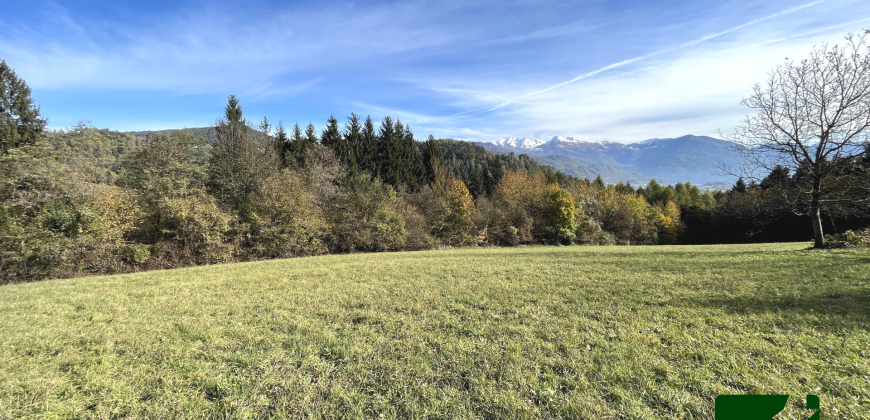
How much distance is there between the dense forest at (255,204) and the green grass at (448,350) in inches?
342

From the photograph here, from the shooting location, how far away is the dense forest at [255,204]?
13930 mm

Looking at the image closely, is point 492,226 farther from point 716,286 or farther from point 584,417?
point 584,417

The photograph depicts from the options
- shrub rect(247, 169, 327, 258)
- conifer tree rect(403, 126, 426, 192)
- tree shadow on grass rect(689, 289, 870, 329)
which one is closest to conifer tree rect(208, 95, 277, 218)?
shrub rect(247, 169, 327, 258)

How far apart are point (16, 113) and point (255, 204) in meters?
19.7

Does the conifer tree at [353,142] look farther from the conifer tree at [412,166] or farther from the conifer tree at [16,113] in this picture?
the conifer tree at [16,113]

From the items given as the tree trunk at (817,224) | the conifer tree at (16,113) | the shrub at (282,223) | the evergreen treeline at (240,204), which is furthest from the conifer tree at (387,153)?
the tree trunk at (817,224)

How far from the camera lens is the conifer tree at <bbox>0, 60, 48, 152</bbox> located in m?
20.1

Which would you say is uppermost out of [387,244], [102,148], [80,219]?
[102,148]

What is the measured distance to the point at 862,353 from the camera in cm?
383

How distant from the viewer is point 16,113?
2181 cm

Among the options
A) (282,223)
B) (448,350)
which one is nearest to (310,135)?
(282,223)

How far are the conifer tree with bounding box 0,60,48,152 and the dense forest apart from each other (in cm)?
9

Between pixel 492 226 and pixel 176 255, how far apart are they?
2605 centimetres

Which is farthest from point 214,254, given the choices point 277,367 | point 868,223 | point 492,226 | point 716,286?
point 868,223
